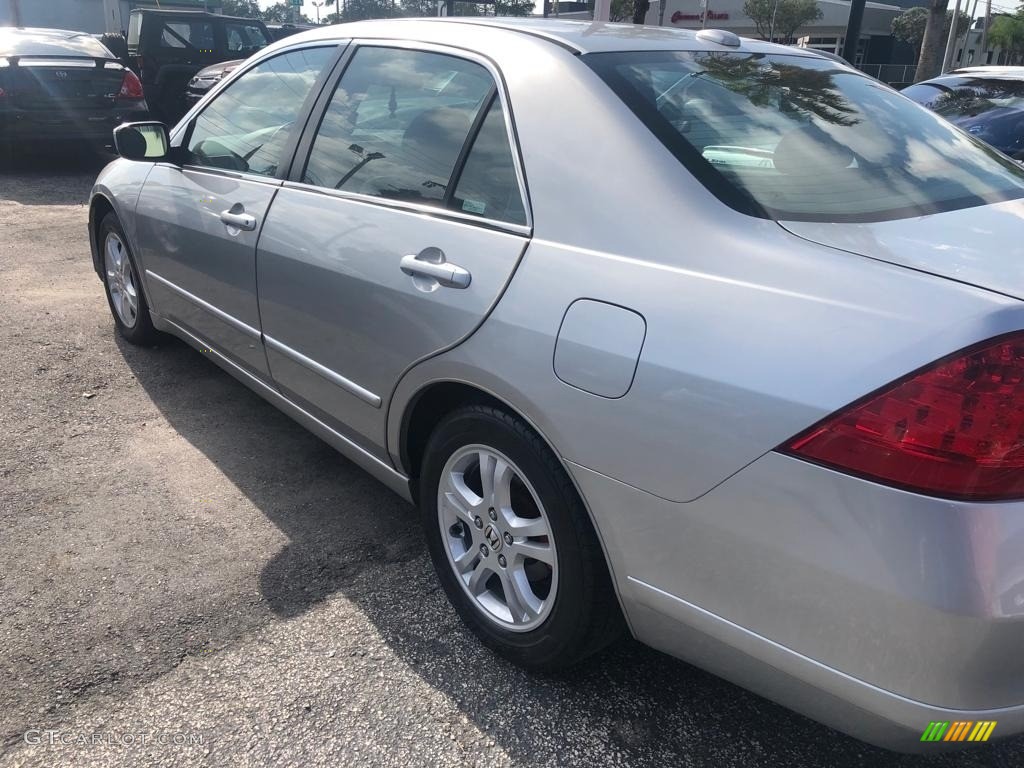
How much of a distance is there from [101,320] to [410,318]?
357cm

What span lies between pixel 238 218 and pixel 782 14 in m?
52.7

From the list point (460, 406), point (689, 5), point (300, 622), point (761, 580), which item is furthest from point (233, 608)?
point (689, 5)

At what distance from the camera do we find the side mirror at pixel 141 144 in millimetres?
3693

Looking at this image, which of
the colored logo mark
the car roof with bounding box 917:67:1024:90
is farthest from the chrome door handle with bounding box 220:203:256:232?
the car roof with bounding box 917:67:1024:90

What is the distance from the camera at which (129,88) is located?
9.90 metres

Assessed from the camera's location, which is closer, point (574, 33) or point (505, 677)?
point (505, 677)

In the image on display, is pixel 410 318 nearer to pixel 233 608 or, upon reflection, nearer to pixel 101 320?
pixel 233 608

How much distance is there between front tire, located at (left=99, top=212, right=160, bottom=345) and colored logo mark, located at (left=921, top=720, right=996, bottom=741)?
3.93 metres

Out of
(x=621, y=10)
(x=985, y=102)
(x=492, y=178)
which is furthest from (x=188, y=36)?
(x=621, y=10)

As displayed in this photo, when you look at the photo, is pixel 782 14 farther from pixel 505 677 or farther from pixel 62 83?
pixel 505 677

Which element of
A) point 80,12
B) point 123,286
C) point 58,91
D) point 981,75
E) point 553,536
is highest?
point 80,12

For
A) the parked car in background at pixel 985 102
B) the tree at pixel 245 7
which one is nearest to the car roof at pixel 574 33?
the parked car in background at pixel 985 102

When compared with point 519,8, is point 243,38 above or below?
below

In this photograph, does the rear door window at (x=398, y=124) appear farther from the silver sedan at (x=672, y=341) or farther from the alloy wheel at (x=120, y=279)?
the alloy wheel at (x=120, y=279)
